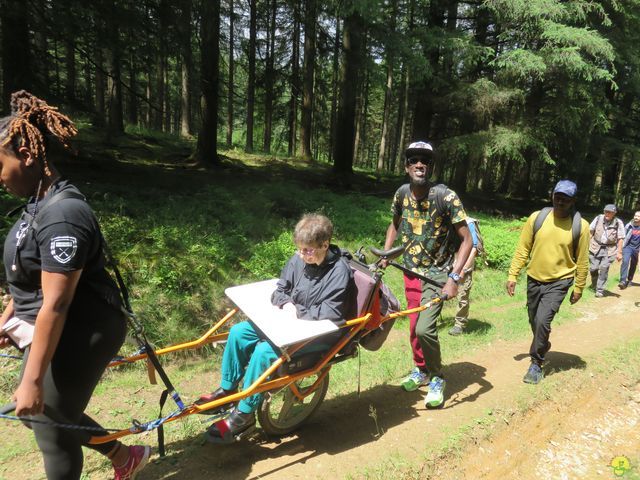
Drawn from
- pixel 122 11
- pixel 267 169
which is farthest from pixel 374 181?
pixel 122 11

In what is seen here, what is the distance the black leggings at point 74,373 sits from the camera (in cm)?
226

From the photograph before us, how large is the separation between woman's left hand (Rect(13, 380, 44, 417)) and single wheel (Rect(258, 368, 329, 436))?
1.69 m

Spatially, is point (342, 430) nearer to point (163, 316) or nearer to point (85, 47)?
point (163, 316)

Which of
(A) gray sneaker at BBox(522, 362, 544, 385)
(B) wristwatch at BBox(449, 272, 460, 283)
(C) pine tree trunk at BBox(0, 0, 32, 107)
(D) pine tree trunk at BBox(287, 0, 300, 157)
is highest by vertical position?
(D) pine tree trunk at BBox(287, 0, 300, 157)

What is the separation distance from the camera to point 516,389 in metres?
5.00

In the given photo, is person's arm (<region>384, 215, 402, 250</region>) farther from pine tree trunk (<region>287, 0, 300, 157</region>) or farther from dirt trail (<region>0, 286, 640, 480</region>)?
pine tree trunk (<region>287, 0, 300, 157</region>)

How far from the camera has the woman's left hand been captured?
2055mm

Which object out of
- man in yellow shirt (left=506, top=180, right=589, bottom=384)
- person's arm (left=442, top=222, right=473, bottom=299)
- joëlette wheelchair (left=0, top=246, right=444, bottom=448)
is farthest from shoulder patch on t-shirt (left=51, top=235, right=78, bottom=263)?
man in yellow shirt (left=506, top=180, right=589, bottom=384)

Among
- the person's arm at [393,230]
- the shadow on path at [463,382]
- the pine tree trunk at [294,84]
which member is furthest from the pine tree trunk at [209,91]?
the shadow on path at [463,382]

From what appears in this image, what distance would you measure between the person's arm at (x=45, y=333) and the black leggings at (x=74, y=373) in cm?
16

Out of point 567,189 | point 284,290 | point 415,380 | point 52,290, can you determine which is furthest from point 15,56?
point 567,189

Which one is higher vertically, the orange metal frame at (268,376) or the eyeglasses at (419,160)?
the eyeglasses at (419,160)

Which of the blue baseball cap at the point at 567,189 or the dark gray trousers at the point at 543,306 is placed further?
the dark gray trousers at the point at 543,306

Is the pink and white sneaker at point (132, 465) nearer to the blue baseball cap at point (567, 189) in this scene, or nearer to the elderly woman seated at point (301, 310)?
the elderly woman seated at point (301, 310)
